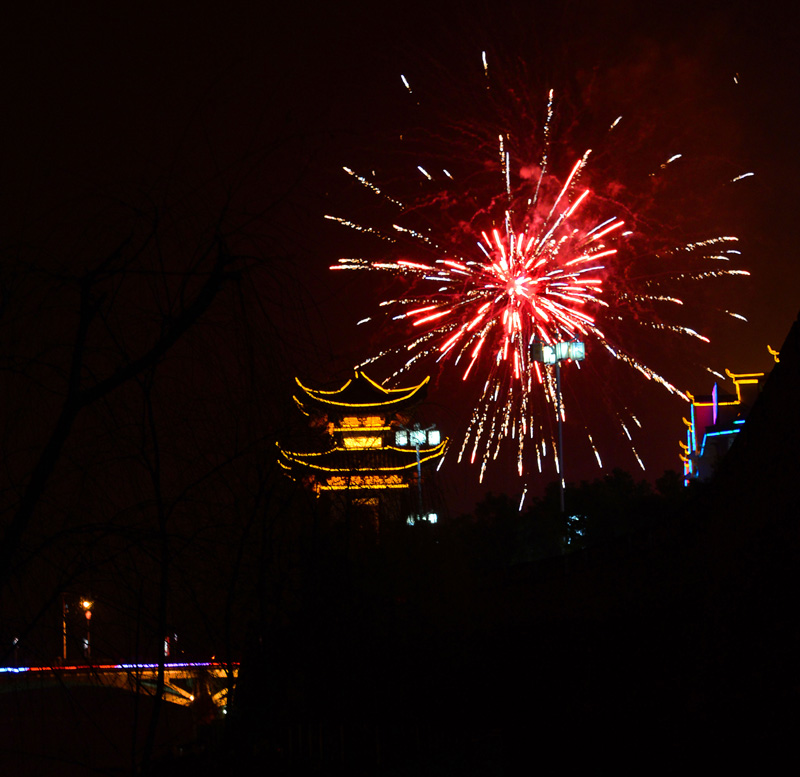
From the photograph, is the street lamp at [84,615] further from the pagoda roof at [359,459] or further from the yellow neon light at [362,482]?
the yellow neon light at [362,482]

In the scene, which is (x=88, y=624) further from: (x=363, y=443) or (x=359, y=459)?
(x=363, y=443)

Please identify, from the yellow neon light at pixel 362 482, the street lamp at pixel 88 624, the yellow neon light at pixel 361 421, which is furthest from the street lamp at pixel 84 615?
the yellow neon light at pixel 361 421

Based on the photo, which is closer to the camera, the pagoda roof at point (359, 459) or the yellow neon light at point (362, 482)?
the pagoda roof at point (359, 459)

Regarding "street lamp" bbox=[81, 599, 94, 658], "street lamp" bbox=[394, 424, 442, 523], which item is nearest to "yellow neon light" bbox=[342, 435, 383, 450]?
"street lamp" bbox=[394, 424, 442, 523]

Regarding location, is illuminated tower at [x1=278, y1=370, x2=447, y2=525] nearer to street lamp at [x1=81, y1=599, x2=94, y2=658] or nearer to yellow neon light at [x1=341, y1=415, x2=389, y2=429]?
yellow neon light at [x1=341, y1=415, x2=389, y2=429]

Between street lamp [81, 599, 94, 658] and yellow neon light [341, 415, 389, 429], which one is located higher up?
yellow neon light [341, 415, 389, 429]

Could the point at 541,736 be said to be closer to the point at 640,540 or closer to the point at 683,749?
the point at 640,540

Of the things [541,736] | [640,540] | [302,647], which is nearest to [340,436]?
[302,647]
